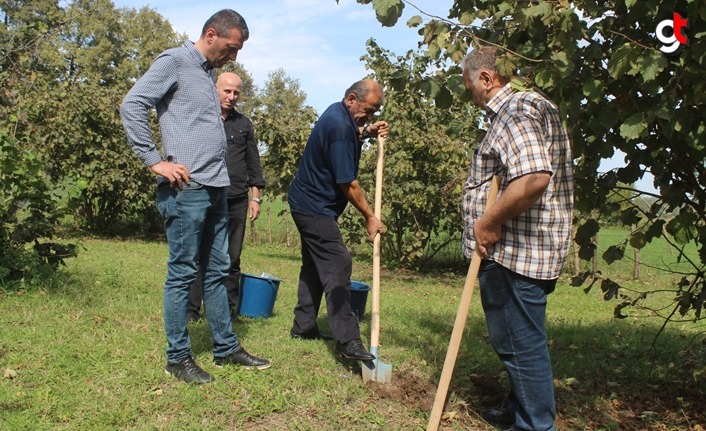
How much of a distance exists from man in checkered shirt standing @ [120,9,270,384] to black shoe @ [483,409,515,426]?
1.68 metres

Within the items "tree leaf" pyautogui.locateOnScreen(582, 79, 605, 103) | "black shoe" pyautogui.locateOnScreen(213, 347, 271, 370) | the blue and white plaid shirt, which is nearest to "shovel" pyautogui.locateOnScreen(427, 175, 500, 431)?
"tree leaf" pyautogui.locateOnScreen(582, 79, 605, 103)

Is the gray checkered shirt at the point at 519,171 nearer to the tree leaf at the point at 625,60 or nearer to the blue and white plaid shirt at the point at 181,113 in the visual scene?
the tree leaf at the point at 625,60

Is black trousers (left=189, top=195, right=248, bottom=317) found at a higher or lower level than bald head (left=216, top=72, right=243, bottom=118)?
lower

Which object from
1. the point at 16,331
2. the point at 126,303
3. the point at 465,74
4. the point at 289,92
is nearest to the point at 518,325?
the point at 465,74

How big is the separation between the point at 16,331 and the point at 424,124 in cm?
779

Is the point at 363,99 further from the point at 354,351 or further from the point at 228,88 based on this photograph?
the point at 354,351

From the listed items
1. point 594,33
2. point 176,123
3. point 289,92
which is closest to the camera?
point 594,33

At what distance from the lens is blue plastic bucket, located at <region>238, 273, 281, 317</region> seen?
5.71 metres

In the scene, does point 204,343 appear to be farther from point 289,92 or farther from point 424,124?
point 289,92

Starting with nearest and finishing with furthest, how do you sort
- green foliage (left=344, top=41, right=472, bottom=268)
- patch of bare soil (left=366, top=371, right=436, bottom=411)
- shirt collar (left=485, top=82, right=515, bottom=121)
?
shirt collar (left=485, top=82, right=515, bottom=121), patch of bare soil (left=366, top=371, right=436, bottom=411), green foliage (left=344, top=41, right=472, bottom=268)

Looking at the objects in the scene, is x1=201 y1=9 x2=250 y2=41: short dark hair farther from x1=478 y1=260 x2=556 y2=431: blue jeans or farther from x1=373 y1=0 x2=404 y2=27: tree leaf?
x1=478 y1=260 x2=556 y2=431: blue jeans

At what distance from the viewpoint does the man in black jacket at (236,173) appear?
545cm

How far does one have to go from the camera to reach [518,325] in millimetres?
3164

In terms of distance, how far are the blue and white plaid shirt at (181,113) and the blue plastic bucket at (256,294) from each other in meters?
1.96
